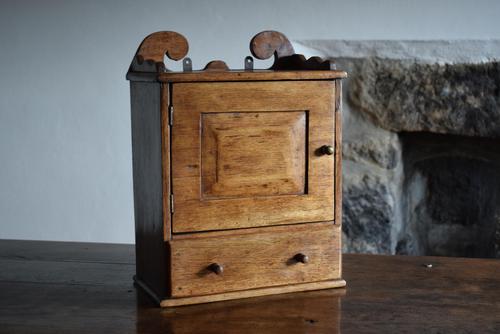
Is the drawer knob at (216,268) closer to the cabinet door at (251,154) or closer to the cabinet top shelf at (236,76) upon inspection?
the cabinet door at (251,154)

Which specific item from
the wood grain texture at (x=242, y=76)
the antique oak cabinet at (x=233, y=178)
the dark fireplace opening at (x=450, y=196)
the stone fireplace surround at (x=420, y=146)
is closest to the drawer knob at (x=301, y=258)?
the antique oak cabinet at (x=233, y=178)

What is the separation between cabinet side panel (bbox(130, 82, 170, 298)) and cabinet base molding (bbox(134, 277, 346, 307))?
1 centimetres

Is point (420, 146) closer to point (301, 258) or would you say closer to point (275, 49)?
point (275, 49)

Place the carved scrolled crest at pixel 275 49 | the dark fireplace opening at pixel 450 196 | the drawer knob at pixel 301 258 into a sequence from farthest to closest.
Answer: the dark fireplace opening at pixel 450 196 → the carved scrolled crest at pixel 275 49 → the drawer knob at pixel 301 258

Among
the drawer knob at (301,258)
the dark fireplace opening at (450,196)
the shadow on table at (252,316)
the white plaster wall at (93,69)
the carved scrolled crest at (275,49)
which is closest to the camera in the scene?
the shadow on table at (252,316)

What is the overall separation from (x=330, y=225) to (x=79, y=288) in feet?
1.24

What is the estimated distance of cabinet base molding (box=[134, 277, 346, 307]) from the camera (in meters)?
1.01

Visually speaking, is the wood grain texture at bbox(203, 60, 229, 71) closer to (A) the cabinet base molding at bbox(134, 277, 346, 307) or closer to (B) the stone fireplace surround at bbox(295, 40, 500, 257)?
(A) the cabinet base molding at bbox(134, 277, 346, 307)

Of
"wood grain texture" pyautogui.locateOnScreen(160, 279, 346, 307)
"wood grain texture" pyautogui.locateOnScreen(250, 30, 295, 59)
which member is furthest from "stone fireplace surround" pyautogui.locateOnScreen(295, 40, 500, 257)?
"wood grain texture" pyautogui.locateOnScreen(160, 279, 346, 307)

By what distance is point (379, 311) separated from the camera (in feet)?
3.27

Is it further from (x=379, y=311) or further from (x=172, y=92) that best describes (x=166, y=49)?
(x=379, y=311)

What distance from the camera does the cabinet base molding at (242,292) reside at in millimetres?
1014

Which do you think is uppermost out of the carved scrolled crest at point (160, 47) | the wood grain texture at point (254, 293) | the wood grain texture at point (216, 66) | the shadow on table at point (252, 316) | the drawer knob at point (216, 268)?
the carved scrolled crest at point (160, 47)

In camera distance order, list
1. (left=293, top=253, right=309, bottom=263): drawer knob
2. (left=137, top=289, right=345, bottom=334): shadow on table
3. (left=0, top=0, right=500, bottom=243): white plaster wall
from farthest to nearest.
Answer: (left=0, top=0, right=500, bottom=243): white plaster wall < (left=293, top=253, right=309, bottom=263): drawer knob < (left=137, top=289, right=345, bottom=334): shadow on table
